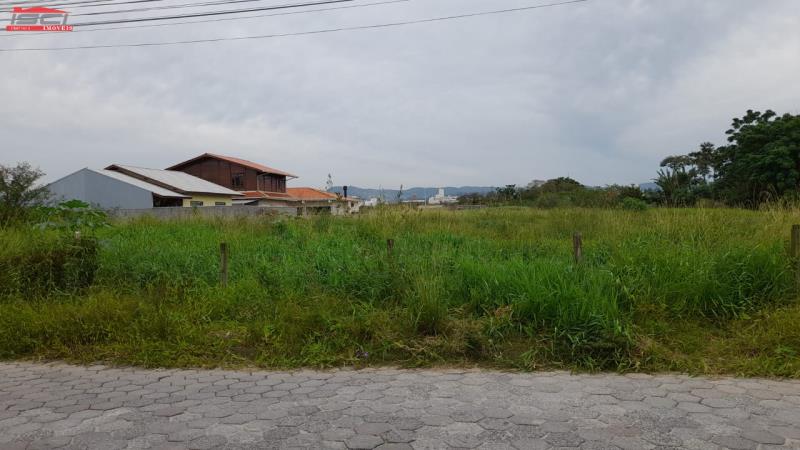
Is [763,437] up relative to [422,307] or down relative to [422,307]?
down

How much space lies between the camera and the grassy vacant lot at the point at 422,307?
3.83 metres

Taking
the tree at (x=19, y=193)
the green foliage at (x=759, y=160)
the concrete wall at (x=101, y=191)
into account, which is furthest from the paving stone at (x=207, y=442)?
the concrete wall at (x=101, y=191)

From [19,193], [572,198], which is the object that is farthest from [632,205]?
[19,193]

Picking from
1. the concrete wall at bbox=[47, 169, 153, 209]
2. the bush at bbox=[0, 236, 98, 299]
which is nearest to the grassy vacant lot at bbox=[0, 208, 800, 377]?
the bush at bbox=[0, 236, 98, 299]

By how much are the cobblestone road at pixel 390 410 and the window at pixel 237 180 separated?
46.5 metres

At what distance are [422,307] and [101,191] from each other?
116 ft

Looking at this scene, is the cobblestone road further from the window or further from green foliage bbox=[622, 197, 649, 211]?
the window

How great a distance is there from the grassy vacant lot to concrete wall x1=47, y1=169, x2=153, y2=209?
90.4 feet

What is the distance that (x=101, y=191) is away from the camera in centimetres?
3212

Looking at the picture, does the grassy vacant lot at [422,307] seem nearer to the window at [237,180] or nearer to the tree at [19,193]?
the tree at [19,193]

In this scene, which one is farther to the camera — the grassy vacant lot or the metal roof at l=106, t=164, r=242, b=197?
the metal roof at l=106, t=164, r=242, b=197

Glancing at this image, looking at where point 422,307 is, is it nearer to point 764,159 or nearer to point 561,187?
point 561,187

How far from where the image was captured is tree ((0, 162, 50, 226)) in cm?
990

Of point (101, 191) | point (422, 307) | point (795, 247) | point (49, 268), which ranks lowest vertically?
point (422, 307)
